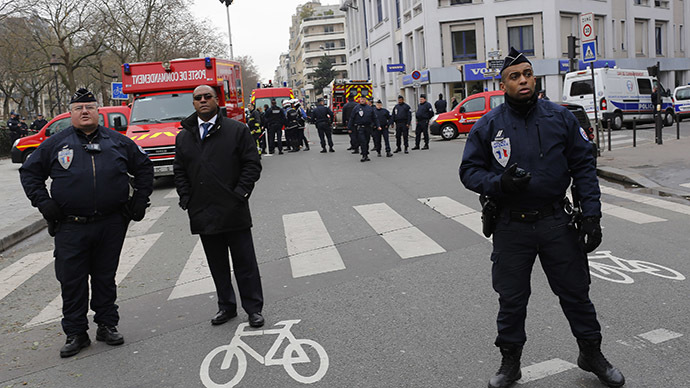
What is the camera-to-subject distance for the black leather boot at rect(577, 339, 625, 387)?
142 inches

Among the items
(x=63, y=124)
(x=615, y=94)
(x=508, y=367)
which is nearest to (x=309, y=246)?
(x=508, y=367)

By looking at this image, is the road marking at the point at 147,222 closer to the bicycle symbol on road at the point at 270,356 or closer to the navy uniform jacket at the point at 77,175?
the navy uniform jacket at the point at 77,175

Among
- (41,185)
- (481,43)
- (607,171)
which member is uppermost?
(481,43)

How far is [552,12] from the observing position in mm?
37969

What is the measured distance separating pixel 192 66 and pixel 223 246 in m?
11.6

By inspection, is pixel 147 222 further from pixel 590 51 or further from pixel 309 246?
pixel 590 51

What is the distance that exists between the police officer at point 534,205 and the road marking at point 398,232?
3461 mm

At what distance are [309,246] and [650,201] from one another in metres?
5.59

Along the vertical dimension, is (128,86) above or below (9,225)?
above

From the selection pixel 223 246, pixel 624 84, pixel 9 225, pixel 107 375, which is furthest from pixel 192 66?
pixel 624 84

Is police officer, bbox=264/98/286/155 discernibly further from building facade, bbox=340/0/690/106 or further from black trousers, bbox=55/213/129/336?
black trousers, bbox=55/213/129/336

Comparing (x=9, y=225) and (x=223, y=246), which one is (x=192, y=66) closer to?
(x=9, y=225)

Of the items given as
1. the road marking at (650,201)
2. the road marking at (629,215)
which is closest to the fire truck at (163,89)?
the road marking at (650,201)

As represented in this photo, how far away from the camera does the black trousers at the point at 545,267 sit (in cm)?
360
